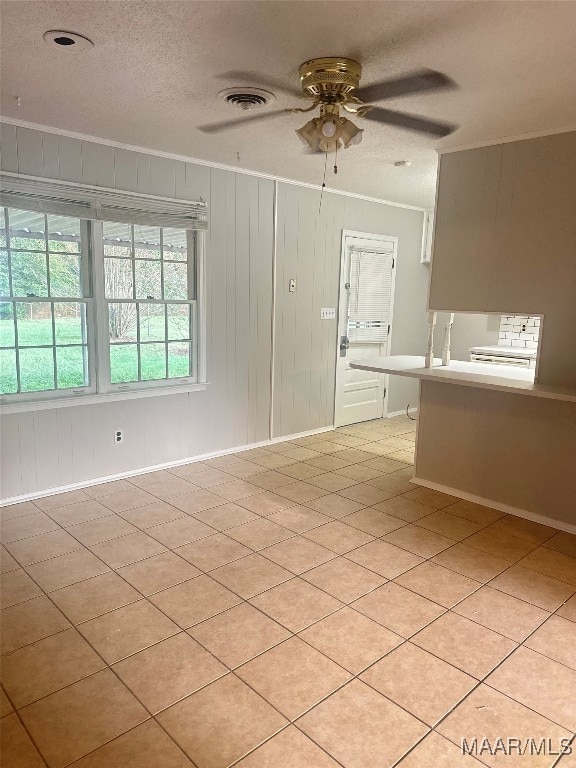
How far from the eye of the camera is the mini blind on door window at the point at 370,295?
571 cm

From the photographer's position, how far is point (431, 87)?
2.62m

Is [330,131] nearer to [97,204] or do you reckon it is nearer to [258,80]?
[258,80]

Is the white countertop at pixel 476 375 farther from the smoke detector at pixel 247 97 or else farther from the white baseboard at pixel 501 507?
the smoke detector at pixel 247 97

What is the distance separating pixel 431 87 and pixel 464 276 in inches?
57.7

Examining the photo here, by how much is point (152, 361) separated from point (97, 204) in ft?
3.99

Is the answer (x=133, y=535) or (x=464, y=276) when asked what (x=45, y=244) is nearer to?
(x=133, y=535)

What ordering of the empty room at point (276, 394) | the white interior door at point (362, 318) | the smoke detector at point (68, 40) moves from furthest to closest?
the white interior door at point (362, 318)
the smoke detector at point (68, 40)
the empty room at point (276, 394)

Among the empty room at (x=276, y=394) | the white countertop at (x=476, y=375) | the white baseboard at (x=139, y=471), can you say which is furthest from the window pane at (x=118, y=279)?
the white countertop at (x=476, y=375)

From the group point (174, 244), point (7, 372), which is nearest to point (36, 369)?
point (7, 372)

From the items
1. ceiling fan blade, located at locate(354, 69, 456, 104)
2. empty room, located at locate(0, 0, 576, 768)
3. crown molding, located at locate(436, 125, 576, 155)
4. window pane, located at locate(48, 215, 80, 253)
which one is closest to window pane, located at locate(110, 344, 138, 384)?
empty room, located at locate(0, 0, 576, 768)

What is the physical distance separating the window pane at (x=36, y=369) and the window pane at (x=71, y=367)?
0.06 metres

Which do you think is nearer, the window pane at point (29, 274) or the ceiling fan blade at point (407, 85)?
the ceiling fan blade at point (407, 85)

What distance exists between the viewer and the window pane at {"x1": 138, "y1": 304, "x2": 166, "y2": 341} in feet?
13.5

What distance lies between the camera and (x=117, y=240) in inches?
153
